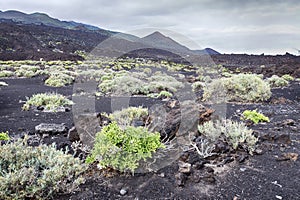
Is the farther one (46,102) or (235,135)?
(46,102)

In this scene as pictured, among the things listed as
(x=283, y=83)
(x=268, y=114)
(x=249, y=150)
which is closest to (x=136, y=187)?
(x=249, y=150)

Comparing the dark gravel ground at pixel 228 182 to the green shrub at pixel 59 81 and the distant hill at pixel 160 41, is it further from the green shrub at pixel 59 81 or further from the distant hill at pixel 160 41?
the green shrub at pixel 59 81

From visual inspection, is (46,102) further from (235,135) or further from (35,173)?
(235,135)

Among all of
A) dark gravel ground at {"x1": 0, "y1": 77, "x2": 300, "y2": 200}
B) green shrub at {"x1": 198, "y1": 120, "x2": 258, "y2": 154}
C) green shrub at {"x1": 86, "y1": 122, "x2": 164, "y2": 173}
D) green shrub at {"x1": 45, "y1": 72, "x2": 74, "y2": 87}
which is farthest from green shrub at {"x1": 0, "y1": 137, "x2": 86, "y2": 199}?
green shrub at {"x1": 45, "y1": 72, "x2": 74, "y2": 87}

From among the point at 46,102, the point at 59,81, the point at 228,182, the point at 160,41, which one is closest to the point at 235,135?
the point at 228,182

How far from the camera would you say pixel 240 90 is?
12039 millimetres

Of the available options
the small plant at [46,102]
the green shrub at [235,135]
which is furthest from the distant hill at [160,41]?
the green shrub at [235,135]

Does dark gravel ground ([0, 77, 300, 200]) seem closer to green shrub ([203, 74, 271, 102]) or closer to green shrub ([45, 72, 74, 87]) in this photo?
green shrub ([203, 74, 271, 102])

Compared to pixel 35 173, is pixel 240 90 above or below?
above

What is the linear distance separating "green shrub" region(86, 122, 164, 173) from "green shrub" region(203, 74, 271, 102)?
809cm

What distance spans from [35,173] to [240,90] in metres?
10.0

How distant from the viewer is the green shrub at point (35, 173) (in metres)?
3.14

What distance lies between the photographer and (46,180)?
128 inches

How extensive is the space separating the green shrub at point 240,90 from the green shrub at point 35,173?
28.6 feet
